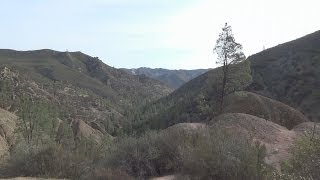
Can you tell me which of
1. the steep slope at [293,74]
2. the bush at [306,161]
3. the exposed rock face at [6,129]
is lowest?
the exposed rock face at [6,129]

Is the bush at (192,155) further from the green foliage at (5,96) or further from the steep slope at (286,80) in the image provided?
the green foliage at (5,96)

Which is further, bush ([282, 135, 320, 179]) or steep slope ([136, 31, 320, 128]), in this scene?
steep slope ([136, 31, 320, 128])

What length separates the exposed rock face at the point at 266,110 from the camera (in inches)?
1236

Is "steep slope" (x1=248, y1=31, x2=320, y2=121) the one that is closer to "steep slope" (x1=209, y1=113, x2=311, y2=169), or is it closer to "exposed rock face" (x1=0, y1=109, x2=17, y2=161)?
"exposed rock face" (x1=0, y1=109, x2=17, y2=161)

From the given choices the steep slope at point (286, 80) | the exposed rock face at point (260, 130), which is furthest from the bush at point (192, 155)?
the steep slope at point (286, 80)

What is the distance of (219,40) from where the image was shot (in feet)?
125

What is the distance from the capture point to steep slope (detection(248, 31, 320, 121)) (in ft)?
276

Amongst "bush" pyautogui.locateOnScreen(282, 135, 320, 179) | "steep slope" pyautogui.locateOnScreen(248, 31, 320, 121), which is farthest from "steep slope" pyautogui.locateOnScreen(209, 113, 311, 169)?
"steep slope" pyautogui.locateOnScreen(248, 31, 320, 121)

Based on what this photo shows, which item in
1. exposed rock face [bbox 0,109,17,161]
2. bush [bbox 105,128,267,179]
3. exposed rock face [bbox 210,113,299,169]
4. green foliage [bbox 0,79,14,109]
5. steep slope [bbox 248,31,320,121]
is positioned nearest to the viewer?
bush [bbox 105,128,267,179]

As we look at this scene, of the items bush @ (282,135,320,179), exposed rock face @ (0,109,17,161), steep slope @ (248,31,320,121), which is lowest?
exposed rock face @ (0,109,17,161)

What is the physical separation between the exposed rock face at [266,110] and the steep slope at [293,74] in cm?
4286

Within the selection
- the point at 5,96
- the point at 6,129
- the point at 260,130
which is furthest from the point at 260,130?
the point at 5,96

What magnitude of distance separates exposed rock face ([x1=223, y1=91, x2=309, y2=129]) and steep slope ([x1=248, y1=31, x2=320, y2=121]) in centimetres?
4286

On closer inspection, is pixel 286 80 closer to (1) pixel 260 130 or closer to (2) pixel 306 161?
(1) pixel 260 130
